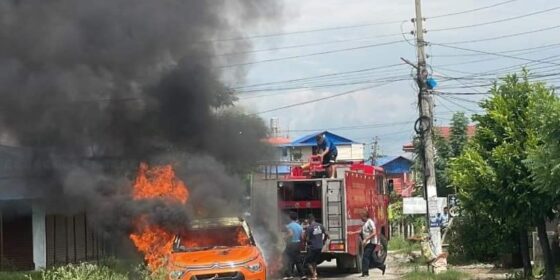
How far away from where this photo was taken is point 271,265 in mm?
18734

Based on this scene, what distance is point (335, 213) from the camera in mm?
19828

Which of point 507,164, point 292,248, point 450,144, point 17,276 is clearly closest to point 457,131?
point 450,144

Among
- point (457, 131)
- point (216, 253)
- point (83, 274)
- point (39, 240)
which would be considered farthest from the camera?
point (457, 131)

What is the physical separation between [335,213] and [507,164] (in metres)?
4.57

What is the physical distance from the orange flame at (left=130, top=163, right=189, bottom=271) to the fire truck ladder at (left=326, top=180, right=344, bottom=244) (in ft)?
14.8

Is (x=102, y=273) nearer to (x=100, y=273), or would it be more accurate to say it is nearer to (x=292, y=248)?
(x=100, y=273)

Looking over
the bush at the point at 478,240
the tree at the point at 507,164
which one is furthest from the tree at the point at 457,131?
the tree at the point at 507,164

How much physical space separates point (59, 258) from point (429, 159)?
11.2 meters

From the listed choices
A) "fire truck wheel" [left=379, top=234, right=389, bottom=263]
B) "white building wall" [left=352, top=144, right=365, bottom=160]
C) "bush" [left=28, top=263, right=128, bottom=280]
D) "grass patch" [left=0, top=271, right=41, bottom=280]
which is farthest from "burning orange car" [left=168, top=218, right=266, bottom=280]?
"white building wall" [left=352, top=144, right=365, bottom=160]

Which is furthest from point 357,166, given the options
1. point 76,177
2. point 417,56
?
point 76,177

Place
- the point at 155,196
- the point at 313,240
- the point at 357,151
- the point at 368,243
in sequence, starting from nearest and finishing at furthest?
1. the point at 155,196
2. the point at 313,240
3. the point at 368,243
4. the point at 357,151

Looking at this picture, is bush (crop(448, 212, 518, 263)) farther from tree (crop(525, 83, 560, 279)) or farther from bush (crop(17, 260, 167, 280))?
bush (crop(17, 260, 167, 280))

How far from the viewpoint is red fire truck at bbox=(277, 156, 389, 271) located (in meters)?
19.8

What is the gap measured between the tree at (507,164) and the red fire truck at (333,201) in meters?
2.94
